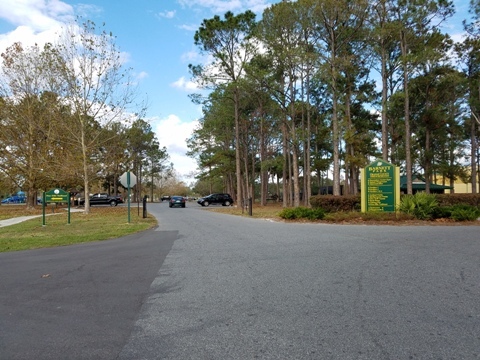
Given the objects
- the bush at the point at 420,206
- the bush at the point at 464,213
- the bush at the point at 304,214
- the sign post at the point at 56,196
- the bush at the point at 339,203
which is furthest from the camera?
the bush at the point at 339,203

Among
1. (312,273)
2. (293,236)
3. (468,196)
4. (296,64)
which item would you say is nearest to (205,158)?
(296,64)

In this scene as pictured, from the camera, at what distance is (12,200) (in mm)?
81125

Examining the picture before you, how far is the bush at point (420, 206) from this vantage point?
653 inches

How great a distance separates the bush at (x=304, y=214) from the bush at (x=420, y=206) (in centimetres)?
352

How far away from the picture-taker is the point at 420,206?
1675cm

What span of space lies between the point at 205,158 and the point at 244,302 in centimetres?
4174

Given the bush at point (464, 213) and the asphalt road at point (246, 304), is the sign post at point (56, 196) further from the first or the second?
the bush at point (464, 213)

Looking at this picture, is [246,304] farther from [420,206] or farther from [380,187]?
[380,187]

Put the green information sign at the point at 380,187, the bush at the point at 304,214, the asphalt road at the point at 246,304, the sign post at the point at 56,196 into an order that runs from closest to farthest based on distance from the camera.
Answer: the asphalt road at the point at 246,304 < the green information sign at the point at 380,187 < the bush at the point at 304,214 < the sign post at the point at 56,196

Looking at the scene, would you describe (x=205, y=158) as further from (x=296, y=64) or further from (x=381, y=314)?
(x=381, y=314)

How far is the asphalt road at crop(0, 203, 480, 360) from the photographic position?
3.70m

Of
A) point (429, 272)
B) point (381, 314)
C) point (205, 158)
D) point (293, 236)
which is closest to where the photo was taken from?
point (381, 314)

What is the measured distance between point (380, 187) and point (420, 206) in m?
1.95

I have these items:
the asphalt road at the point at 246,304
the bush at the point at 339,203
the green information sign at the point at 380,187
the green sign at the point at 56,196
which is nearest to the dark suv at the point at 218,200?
the bush at the point at 339,203
